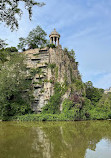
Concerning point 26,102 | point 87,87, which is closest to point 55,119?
point 26,102

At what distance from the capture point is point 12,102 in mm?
26828

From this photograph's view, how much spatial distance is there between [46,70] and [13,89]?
25.4ft

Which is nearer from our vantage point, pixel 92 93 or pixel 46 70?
pixel 46 70

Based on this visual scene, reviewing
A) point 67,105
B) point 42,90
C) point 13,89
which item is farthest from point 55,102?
point 13,89

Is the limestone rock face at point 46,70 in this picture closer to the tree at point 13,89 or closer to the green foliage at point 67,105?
the green foliage at point 67,105

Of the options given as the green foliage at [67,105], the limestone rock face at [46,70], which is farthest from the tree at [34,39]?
the green foliage at [67,105]

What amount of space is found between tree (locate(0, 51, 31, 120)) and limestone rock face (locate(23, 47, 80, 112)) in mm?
1828

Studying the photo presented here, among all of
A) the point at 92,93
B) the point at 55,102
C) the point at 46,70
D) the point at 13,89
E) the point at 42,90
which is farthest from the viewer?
the point at 92,93

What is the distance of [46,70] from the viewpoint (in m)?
29.7

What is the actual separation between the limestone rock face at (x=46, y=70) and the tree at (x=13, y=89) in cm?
183

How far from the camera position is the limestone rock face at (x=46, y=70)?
92.1 ft

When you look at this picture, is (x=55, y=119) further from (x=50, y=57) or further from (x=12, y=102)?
(x=50, y=57)

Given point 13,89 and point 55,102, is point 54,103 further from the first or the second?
point 13,89

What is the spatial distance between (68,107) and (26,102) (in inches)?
317
